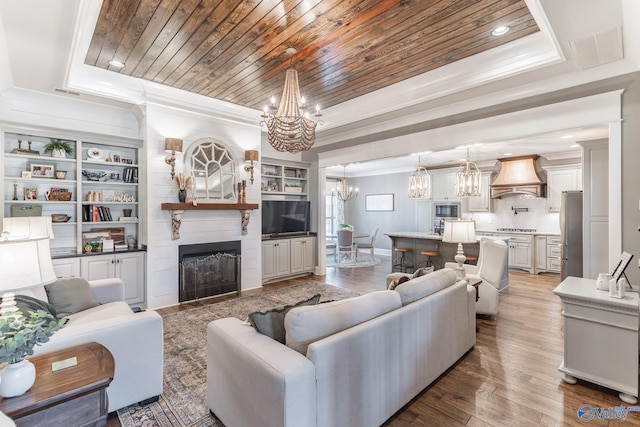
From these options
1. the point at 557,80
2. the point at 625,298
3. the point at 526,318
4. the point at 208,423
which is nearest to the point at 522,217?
the point at 526,318

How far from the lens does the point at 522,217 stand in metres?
7.48

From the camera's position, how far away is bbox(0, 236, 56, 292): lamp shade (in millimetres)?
1491

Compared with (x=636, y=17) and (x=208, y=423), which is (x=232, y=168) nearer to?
(x=208, y=423)

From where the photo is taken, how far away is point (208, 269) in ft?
16.3

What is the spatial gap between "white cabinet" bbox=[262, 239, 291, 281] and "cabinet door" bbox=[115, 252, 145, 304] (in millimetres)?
2157

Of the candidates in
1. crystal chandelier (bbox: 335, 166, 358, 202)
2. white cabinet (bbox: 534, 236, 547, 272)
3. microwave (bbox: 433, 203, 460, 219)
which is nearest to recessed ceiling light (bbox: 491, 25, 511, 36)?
white cabinet (bbox: 534, 236, 547, 272)

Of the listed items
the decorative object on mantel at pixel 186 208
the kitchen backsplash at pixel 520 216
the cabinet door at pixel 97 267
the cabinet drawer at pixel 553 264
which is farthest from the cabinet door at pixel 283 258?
the cabinet drawer at pixel 553 264

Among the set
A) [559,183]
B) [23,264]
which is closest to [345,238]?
[559,183]

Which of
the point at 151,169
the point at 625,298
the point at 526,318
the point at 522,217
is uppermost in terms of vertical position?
the point at 151,169

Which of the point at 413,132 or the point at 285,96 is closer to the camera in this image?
the point at 285,96

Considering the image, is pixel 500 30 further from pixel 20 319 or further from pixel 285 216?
pixel 285 216

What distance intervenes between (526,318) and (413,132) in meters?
3.10

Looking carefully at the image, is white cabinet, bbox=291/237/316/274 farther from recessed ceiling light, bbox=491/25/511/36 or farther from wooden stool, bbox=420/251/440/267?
recessed ceiling light, bbox=491/25/511/36

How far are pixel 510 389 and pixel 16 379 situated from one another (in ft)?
10.4
